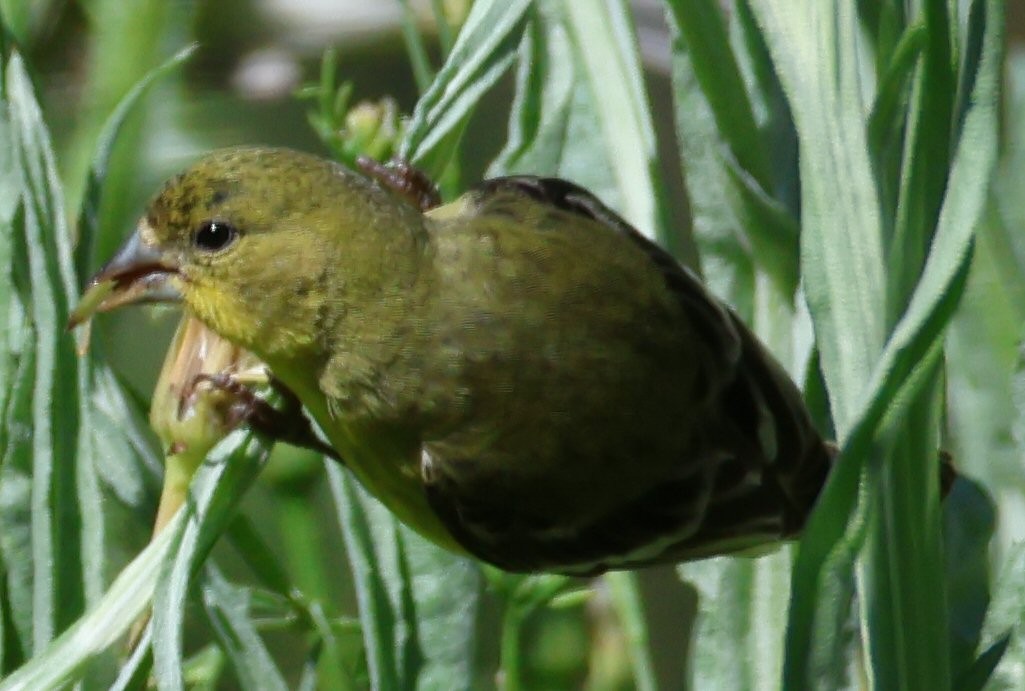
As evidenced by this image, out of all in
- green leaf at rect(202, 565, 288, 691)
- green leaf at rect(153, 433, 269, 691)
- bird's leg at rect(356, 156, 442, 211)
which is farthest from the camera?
bird's leg at rect(356, 156, 442, 211)

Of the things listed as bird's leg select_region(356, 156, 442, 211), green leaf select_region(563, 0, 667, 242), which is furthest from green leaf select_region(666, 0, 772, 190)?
bird's leg select_region(356, 156, 442, 211)

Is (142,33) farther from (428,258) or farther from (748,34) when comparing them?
(748,34)

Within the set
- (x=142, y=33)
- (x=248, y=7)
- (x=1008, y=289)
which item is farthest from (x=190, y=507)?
(x=248, y=7)

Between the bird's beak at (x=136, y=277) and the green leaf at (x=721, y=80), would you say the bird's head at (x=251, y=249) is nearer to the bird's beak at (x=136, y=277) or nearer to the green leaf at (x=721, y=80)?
the bird's beak at (x=136, y=277)

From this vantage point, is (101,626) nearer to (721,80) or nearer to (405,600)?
(405,600)

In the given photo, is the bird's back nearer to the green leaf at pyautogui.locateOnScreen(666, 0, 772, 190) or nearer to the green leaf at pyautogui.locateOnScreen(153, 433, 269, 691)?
the green leaf at pyautogui.locateOnScreen(666, 0, 772, 190)

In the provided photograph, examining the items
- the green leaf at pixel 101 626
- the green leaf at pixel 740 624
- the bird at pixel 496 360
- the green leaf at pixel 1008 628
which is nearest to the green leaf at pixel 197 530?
the green leaf at pixel 101 626
